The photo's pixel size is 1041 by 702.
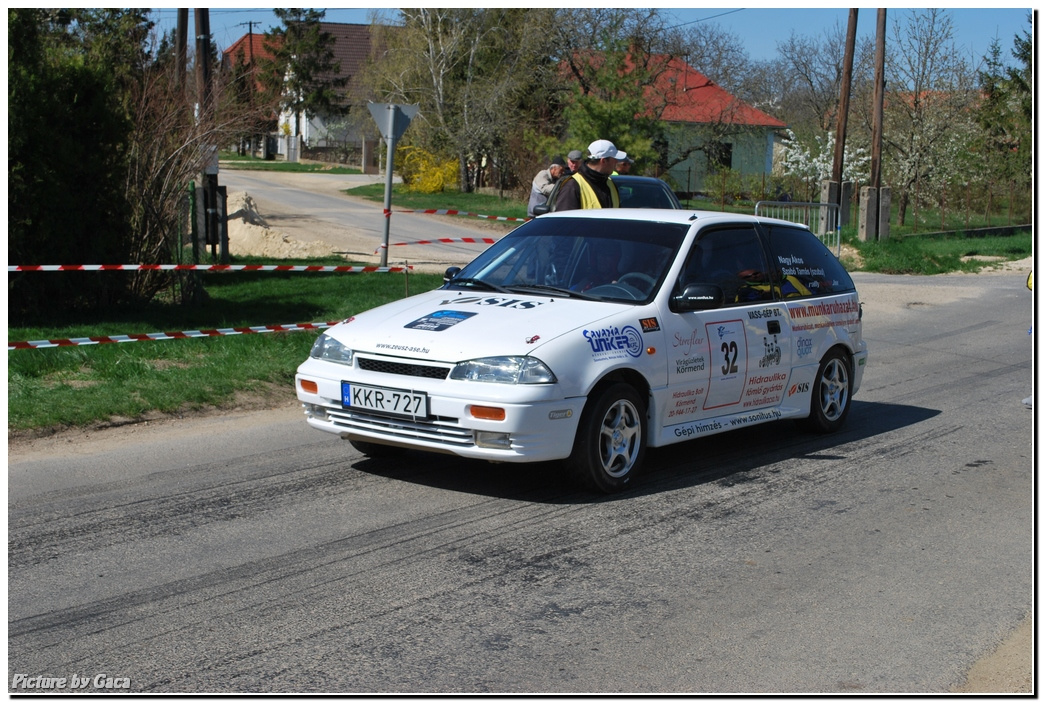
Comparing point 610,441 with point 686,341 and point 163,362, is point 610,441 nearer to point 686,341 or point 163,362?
point 686,341

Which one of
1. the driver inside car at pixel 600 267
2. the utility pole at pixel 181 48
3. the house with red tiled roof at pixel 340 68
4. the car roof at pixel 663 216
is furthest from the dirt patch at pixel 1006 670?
the house with red tiled roof at pixel 340 68

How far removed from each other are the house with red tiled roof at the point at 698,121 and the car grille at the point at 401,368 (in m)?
35.6

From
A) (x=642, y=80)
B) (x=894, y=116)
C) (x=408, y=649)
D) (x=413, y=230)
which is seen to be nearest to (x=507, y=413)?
(x=408, y=649)

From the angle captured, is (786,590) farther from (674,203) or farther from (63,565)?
(674,203)

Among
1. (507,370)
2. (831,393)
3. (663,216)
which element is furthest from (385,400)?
(831,393)

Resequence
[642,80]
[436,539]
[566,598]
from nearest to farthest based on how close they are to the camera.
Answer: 1. [566,598]
2. [436,539]
3. [642,80]

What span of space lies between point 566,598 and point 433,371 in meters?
1.85

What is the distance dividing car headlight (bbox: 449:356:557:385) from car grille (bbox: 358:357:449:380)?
10 cm

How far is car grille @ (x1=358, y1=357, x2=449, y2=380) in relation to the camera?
6.50 meters

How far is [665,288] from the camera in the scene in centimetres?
727

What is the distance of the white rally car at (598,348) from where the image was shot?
6.43 meters

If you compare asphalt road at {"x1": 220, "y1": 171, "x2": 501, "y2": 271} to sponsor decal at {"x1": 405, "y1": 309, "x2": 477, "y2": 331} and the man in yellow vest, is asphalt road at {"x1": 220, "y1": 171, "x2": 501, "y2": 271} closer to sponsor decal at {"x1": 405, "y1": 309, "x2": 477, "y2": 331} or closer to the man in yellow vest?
the man in yellow vest

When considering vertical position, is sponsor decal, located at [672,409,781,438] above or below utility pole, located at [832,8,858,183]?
below

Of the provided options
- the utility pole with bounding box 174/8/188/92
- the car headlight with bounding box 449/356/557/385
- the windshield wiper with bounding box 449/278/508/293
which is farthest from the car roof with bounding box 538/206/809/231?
the utility pole with bounding box 174/8/188/92
